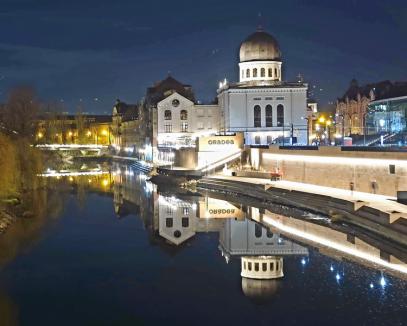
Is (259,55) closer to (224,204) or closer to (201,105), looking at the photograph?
(201,105)

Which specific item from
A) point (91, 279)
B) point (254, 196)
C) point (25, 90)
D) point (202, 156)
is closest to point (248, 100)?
point (202, 156)

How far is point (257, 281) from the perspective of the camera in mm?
16047

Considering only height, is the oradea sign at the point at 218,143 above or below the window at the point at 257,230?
above

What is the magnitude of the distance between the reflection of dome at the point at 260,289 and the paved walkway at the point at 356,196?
5.30m

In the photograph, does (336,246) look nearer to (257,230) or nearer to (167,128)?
(257,230)

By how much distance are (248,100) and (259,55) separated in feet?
12.5

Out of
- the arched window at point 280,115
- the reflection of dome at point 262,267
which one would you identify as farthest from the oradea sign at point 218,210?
the arched window at point 280,115

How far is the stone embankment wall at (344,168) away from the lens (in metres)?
24.0

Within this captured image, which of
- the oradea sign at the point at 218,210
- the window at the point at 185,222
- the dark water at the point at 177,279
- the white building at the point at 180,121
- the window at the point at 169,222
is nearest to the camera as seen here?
the dark water at the point at 177,279

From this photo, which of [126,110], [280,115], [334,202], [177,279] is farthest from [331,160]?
[126,110]

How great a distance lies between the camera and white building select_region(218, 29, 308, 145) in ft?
172

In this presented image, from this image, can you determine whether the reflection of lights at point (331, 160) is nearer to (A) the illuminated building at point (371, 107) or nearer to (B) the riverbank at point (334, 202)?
(B) the riverbank at point (334, 202)

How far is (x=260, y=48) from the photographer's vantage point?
52438 millimetres

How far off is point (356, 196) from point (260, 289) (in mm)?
10653
